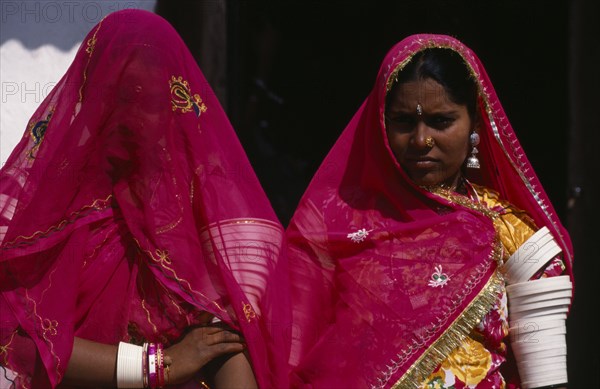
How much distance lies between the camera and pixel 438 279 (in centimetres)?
284

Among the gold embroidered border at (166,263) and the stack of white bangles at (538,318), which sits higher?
the gold embroidered border at (166,263)

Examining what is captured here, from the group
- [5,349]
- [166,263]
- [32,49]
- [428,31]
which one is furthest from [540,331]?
[428,31]

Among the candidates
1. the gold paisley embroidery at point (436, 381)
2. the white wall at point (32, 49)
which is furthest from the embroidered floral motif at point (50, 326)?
the white wall at point (32, 49)

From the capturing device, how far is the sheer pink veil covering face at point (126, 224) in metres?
2.53

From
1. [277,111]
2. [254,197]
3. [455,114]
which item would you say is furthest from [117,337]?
[277,111]

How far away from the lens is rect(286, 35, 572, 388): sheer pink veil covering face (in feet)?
9.19

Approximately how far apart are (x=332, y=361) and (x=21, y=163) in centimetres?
103

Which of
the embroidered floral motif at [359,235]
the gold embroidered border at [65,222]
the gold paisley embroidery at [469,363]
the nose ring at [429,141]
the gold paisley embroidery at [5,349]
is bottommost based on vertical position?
the gold paisley embroidery at [469,363]

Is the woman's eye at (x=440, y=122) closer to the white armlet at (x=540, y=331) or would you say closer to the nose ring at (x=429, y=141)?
the nose ring at (x=429, y=141)

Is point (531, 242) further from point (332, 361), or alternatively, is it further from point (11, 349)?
point (11, 349)

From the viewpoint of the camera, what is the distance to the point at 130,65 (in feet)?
8.45

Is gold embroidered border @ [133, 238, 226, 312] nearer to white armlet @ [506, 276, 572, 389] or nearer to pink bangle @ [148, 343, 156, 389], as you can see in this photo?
pink bangle @ [148, 343, 156, 389]

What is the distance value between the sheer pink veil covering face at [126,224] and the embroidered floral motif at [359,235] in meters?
0.35

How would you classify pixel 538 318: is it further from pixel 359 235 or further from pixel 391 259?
pixel 359 235
